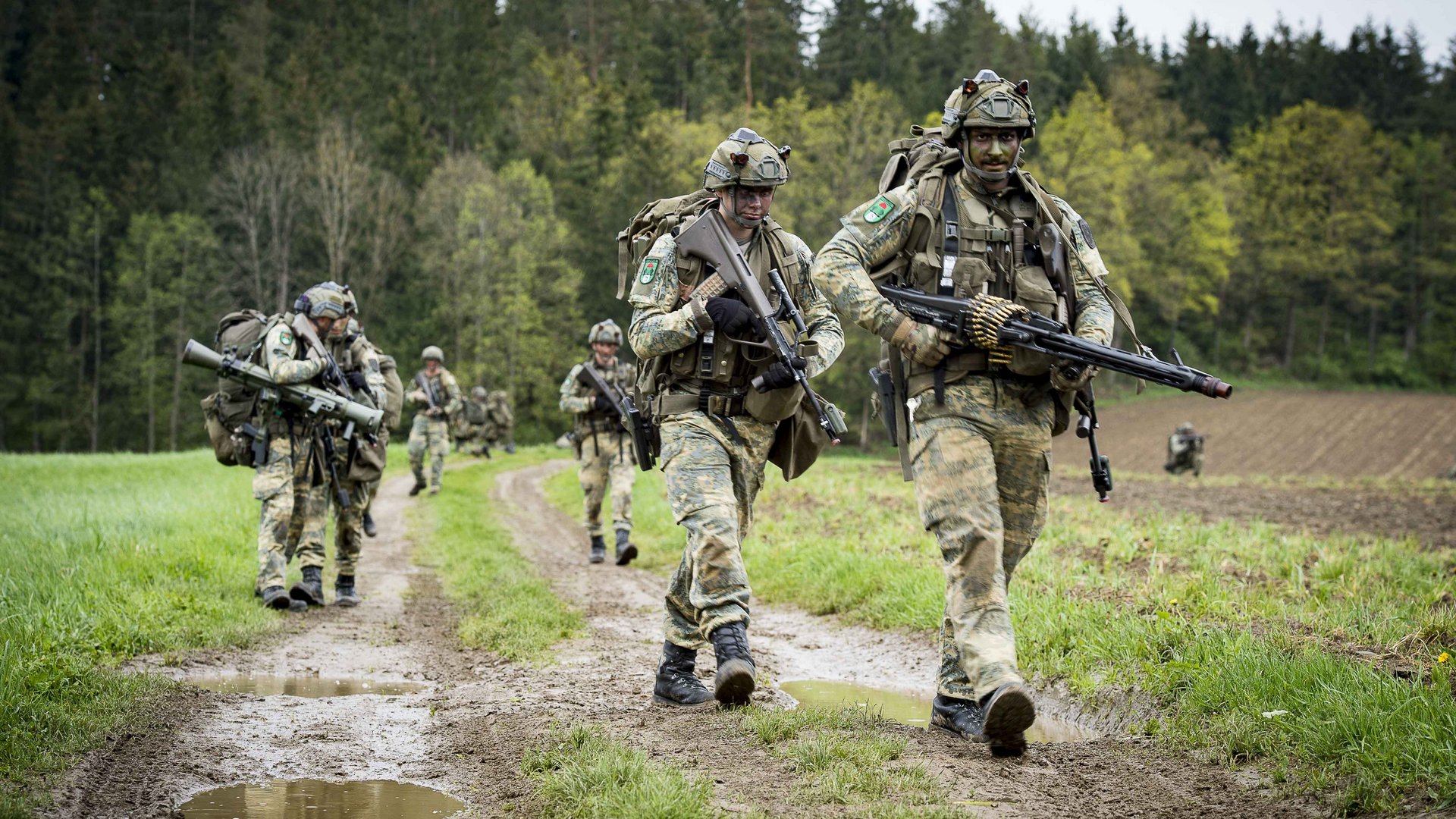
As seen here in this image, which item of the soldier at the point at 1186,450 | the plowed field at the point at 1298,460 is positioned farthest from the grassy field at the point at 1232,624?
the soldier at the point at 1186,450

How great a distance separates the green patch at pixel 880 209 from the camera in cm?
561

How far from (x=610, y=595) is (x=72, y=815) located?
6.50 meters

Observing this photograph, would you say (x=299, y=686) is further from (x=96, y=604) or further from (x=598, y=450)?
(x=598, y=450)

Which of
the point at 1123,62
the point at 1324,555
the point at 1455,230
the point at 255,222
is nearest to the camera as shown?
the point at 1324,555

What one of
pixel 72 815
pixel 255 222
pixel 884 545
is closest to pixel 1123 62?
pixel 255 222

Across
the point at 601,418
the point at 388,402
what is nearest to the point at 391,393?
the point at 388,402

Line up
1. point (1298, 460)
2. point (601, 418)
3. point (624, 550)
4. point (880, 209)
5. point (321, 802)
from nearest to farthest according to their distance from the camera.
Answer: point (321, 802), point (880, 209), point (624, 550), point (601, 418), point (1298, 460)

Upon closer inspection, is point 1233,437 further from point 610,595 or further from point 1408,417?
point 610,595

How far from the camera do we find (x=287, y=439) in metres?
9.68

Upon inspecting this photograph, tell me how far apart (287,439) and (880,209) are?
234 inches

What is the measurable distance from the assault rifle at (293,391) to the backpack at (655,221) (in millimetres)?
3831

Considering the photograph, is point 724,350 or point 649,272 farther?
point 649,272

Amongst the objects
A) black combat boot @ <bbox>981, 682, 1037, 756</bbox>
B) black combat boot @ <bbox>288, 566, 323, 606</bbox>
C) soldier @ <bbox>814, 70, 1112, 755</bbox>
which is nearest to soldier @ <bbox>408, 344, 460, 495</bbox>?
black combat boot @ <bbox>288, 566, 323, 606</bbox>

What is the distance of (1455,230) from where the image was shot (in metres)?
78.5
